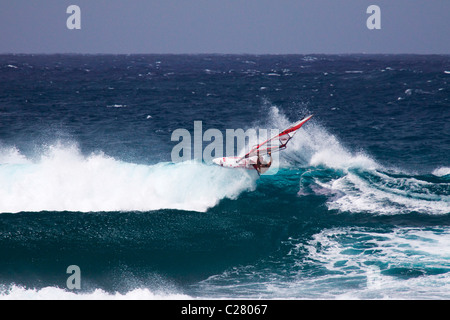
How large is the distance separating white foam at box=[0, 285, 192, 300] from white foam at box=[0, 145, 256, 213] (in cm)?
791

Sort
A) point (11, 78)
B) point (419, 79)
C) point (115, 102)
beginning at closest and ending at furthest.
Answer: point (115, 102) < point (419, 79) < point (11, 78)

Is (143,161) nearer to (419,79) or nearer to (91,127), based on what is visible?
(91,127)

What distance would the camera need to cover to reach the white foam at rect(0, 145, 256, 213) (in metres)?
28.3

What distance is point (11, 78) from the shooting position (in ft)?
307

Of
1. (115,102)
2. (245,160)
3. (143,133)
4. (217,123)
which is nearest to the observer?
(245,160)

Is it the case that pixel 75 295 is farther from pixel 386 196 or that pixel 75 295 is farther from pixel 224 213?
pixel 386 196

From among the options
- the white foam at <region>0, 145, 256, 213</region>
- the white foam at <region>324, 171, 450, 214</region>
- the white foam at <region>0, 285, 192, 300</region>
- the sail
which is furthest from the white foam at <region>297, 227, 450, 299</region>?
the white foam at <region>0, 145, 256, 213</region>

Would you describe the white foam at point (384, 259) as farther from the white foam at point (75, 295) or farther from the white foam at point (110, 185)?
the white foam at point (110, 185)

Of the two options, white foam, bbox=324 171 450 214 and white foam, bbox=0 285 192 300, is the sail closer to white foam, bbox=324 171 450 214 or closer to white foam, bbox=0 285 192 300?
white foam, bbox=324 171 450 214

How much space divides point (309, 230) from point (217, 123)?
1018 inches

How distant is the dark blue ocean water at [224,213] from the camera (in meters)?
20.7

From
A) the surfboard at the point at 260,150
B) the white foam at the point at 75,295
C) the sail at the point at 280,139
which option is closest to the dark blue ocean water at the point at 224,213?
the white foam at the point at 75,295

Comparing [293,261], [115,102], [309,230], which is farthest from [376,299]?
[115,102]

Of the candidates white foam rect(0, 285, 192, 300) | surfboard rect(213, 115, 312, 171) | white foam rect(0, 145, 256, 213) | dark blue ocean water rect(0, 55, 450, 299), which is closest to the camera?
white foam rect(0, 285, 192, 300)
